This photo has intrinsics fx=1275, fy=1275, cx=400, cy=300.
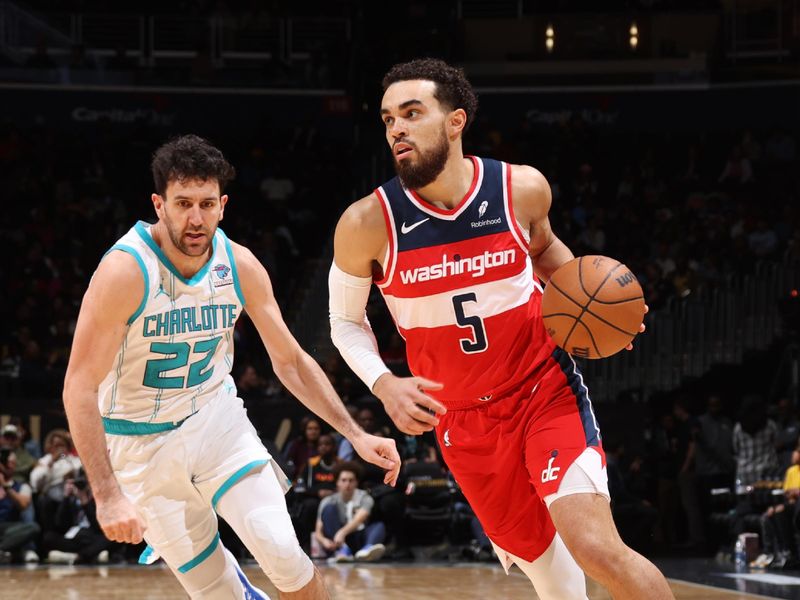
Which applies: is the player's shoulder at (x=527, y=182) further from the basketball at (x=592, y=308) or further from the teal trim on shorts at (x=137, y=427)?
the teal trim on shorts at (x=137, y=427)

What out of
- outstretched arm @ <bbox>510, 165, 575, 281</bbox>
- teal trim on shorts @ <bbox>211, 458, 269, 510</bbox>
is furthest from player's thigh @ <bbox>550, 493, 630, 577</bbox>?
teal trim on shorts @ <bbox>211, 458, 269, 510</bbox>

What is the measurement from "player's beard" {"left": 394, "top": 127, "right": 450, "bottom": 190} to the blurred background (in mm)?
11746

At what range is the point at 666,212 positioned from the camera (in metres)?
21.8

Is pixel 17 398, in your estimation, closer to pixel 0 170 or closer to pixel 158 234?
pixel 0 170

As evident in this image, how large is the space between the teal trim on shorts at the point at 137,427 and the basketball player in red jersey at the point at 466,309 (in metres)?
0.84

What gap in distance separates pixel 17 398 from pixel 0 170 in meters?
8.12

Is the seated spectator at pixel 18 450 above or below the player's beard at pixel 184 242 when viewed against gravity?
below

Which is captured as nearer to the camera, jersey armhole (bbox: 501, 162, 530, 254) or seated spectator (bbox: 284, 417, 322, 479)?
jersey armhole (bbox: 501, 162, 530, 254)

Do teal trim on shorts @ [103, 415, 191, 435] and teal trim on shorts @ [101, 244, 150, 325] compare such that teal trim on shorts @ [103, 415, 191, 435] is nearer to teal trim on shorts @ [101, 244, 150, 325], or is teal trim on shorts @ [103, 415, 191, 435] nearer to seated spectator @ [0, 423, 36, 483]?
teal trim on shorts @ [101, 244, 150, 325]

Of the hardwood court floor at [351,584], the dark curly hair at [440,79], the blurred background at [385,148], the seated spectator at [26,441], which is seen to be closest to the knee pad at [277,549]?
the dark curly hair at [440,79]

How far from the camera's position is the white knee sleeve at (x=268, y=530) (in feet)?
17.7

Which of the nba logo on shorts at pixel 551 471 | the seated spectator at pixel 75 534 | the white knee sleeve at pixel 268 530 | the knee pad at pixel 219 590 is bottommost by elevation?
the seated spectator at pixel 75 534

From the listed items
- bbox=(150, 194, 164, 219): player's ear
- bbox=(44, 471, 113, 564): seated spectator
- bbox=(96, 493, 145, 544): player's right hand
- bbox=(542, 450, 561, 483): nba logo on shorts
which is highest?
bbox=(150, 194, 164, 219): player's ear

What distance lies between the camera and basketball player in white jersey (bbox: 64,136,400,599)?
5.45 meters
